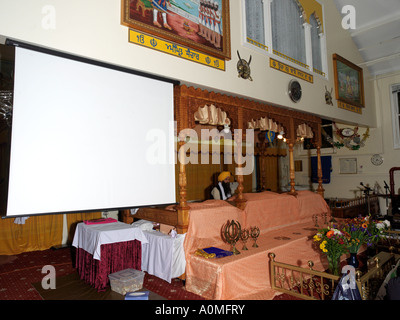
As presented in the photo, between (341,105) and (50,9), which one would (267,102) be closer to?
(341,105)

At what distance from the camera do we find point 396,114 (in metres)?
9.78

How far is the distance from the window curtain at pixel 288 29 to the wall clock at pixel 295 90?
2.33 ft

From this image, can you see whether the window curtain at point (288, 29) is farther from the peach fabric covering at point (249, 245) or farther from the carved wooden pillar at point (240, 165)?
the peach fabric covering at point (249, 245)

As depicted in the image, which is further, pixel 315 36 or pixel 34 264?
pixel 315 36

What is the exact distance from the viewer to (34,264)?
582 cm

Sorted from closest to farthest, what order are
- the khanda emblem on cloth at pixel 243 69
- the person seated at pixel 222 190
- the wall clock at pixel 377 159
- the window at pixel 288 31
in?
1. the khanda emblem on cloth at pixel 243 69
2. the window at pixel 288 31
3. the person seated at pixel 222 190
4. the wall clock at pixel 377 159

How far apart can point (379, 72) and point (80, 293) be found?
37.5 feet

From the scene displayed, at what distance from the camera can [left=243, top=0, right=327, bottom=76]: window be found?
6.15 m

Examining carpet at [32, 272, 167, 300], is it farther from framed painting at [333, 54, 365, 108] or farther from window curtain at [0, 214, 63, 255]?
framed painting at [333, 54, 365, 108]

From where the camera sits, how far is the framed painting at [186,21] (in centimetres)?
425

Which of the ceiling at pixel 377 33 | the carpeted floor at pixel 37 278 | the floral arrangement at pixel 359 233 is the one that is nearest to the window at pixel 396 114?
the ceiling at pixel 377 33

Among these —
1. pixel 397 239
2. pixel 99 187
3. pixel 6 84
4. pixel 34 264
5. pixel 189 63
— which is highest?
pixel 189 63

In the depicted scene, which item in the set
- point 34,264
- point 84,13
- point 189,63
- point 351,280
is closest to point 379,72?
point 189,63

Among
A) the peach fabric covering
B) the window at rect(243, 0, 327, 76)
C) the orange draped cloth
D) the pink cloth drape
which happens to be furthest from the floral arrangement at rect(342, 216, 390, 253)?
the orange draped cloth
